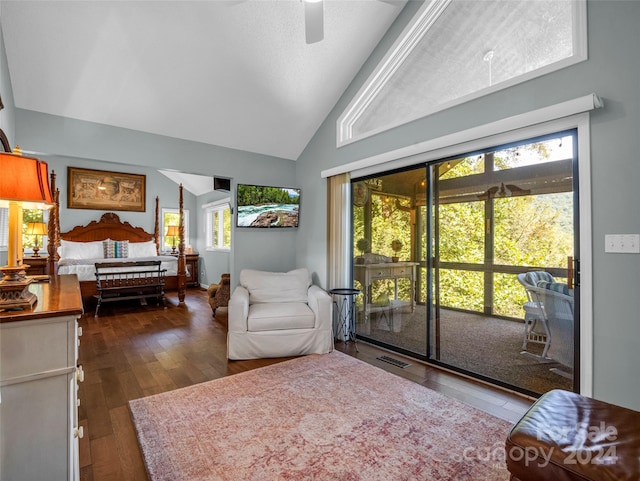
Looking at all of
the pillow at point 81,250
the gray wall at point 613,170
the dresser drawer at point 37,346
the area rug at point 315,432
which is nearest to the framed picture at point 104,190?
the pillow at point 81,250

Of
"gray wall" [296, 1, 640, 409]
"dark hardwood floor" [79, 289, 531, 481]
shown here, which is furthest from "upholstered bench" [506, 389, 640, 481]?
"dark hardwood floor" [79, 289, 531, 481]

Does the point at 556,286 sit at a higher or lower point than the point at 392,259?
lower

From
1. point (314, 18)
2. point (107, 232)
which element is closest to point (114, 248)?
point (107, 232)

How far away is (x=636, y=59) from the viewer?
6.06 feet

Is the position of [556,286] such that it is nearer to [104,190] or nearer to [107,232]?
[107,232]

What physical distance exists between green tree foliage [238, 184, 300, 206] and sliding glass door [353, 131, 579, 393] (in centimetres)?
134

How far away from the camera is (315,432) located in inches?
76.7

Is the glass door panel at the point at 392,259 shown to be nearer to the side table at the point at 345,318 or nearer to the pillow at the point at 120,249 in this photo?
the side table at the point at 345,318

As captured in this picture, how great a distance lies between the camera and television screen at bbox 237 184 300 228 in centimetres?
416

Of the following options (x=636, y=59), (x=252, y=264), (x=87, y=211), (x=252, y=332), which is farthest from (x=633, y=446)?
(x=87, y=211)

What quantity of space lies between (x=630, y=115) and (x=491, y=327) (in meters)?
1.76

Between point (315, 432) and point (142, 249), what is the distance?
6.67 metres

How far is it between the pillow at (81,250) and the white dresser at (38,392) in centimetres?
664

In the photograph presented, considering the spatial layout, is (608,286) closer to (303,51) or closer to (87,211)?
(303,51)
